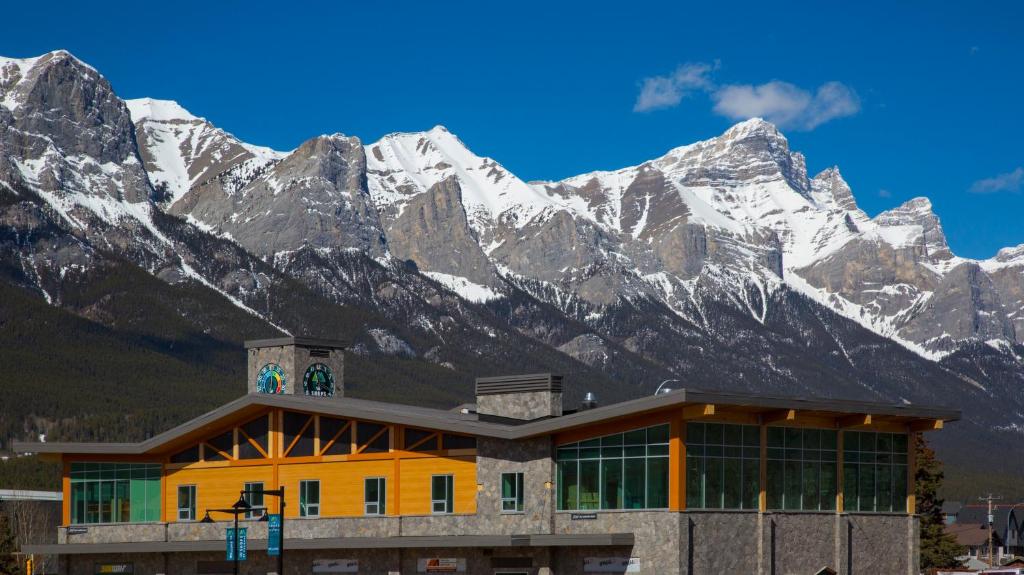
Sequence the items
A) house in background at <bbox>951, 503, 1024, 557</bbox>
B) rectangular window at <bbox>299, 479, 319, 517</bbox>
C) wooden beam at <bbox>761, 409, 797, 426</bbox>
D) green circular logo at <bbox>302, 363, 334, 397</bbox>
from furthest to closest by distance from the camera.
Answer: house in background at <bbox>951, 503, 1024, 557</bbox> → green circular logo at <bbox>302, 363, 334, 397</bbox> → rectangular window at <bbox>299, 479, 319, 517</bbox> → wooden beam at <bbox>761, 409, 797, 426</bbox>

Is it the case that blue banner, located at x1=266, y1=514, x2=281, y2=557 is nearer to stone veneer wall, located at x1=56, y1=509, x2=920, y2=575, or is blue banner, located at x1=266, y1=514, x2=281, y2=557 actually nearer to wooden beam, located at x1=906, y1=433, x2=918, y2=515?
stone veneer wall, located at x1=56, y1=509, x2=920, y2=575

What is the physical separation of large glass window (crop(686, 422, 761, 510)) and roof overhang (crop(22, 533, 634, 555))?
290cm

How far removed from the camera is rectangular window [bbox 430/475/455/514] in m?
64.1

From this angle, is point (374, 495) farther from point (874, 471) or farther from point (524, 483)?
point (874, 471)

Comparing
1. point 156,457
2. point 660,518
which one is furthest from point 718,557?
point 156,457

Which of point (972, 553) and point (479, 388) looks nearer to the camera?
point (479, 388)

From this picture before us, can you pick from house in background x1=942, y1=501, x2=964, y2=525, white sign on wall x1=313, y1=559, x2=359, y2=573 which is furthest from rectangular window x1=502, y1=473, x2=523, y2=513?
house in background x1=942, y1=501, x2=964, y2=525

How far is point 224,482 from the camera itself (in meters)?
70.5

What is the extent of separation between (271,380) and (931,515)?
41.7 meters

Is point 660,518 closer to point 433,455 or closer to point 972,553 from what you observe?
point 433,455

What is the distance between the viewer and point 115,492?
7338cm

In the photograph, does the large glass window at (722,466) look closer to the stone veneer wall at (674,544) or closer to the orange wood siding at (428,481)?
the stone veneer wall at (674,544)

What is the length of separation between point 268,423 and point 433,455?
8357 millimetres

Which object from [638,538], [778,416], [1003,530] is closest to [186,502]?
[638,538]
